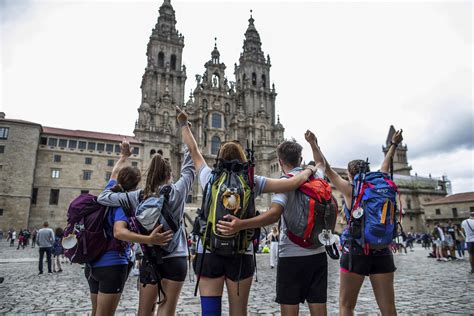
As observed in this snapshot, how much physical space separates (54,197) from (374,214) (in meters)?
39.3

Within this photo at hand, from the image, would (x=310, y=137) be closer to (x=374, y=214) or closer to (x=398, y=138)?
(x=374, y=214)

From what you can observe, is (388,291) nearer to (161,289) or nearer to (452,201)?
(161,289)

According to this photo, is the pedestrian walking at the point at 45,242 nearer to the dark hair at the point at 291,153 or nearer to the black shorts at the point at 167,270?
the black shorts at the point at 167,270

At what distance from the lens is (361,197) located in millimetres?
3277

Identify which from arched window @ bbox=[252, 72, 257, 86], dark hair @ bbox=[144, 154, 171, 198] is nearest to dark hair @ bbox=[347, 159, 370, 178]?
dark hair @ bbox=[144, 154, 171, 198]

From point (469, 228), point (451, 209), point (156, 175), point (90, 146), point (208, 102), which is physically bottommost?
point (469, 228)

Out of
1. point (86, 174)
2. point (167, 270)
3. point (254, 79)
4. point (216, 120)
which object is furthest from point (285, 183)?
point (254, 79)

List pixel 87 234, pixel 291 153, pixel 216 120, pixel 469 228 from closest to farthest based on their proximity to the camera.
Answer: pixel 87 234, pixel 291 153, pixel 469 228, pixel 216 120

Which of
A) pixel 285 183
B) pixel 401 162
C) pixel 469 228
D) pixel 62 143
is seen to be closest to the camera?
pixel 285 183

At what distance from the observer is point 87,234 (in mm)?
3037

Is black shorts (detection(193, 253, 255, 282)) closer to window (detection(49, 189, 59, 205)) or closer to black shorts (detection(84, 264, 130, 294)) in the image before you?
black shorts (detection(84, 264, 130, 294))

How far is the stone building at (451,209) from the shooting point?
39.0 metres

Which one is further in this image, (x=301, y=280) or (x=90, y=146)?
(x=90, y=146)

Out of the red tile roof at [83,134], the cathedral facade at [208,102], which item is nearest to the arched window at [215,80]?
the cathedral facade at [208,102]
